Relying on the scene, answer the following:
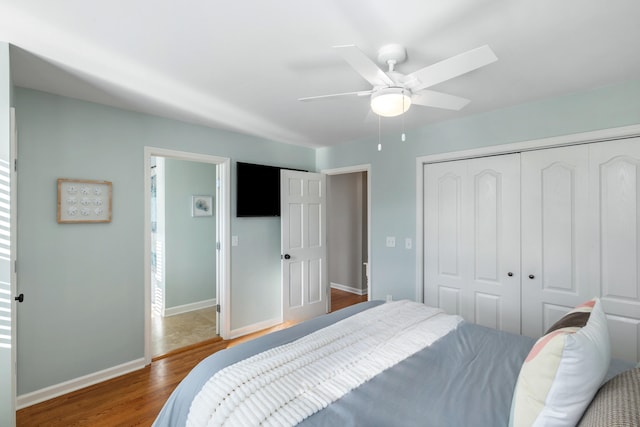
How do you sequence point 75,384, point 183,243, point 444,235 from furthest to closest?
1. point 183,243
2. point 444,235
3. point 75,384

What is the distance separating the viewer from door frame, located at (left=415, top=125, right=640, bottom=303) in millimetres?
2203

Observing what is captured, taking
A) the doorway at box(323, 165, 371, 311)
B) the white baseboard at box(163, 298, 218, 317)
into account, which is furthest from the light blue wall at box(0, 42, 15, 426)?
the doorway at box(323, 165, 371, 311)

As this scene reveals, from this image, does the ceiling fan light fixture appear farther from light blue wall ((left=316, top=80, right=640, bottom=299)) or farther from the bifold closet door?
the bifold closet door

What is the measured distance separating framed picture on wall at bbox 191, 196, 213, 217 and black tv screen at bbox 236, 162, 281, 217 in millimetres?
1326

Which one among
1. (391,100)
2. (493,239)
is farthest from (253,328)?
(391,100)

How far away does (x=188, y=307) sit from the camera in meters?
4.35

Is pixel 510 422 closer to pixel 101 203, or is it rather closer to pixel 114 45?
pixel 114 45

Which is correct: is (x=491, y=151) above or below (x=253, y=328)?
above

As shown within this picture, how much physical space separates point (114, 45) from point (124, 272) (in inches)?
73.5

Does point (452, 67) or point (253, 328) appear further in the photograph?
point (253, 328)

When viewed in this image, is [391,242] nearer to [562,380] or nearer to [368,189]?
[368,189]

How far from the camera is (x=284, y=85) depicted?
7.14 feet

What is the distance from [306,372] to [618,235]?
249 centimetres

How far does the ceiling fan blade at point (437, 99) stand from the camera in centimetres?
169
